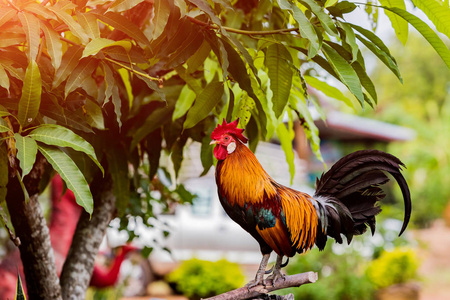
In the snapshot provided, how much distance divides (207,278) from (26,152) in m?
4.35

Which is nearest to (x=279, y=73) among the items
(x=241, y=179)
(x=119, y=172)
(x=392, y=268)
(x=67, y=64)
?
(x=241, y=179)

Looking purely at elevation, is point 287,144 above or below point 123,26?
below

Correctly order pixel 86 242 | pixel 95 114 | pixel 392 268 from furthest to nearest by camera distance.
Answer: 1. pixel 392 268
2. pixel 86 242
3. pixel 95 114

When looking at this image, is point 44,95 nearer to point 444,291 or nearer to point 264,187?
point 264,187

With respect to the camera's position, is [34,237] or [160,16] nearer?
[160,16]

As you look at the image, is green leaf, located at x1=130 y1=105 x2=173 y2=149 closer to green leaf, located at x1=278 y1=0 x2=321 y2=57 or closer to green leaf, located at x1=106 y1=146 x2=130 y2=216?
green leaf, located at x1=106 y1=146 x2=130 y2=216

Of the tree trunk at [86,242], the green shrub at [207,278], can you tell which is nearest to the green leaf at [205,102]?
the tree trunk at [86,242]

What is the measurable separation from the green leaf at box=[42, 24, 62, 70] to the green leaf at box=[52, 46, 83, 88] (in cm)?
7

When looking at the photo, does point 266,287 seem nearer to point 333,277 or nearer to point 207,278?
point 207,278

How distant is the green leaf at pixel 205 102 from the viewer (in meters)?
1.44

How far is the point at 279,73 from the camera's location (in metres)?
1.40

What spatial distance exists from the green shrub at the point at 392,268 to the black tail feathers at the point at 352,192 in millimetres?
4971

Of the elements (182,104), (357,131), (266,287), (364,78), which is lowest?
(266,287)

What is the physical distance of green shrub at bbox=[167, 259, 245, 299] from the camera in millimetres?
5246
